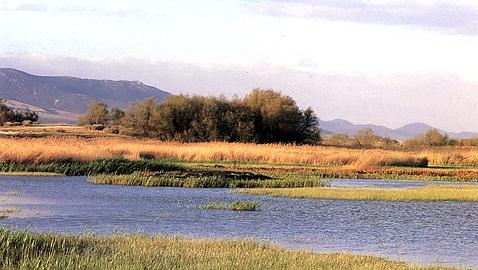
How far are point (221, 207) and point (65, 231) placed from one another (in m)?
8.30

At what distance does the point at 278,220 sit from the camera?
25.8 m

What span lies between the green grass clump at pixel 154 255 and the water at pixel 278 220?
6.74 feet

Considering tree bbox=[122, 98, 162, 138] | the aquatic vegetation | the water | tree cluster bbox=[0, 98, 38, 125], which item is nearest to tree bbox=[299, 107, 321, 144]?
tree bbox=[122, 98, 162, 138]

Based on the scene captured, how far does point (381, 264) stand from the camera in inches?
679

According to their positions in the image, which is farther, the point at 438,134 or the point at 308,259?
the point at 438,134

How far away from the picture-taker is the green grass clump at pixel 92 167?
148ft

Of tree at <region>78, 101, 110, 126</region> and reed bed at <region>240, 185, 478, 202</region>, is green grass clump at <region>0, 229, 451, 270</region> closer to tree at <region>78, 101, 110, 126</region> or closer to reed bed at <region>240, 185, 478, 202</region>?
reed bed at <region>240, 185, 478, 202</region>

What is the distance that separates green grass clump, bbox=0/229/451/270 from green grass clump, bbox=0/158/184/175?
2675 cm

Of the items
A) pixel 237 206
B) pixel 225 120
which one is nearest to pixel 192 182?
pixel 237 206

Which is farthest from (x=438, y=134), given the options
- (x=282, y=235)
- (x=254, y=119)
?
(x=282, y=235)

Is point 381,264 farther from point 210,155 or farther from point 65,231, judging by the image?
point 210,155

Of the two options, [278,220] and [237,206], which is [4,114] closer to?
[237,206]

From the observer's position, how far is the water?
21.3 metres

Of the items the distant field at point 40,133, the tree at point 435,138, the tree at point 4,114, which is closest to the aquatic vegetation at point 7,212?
the distant field at point 40,133
